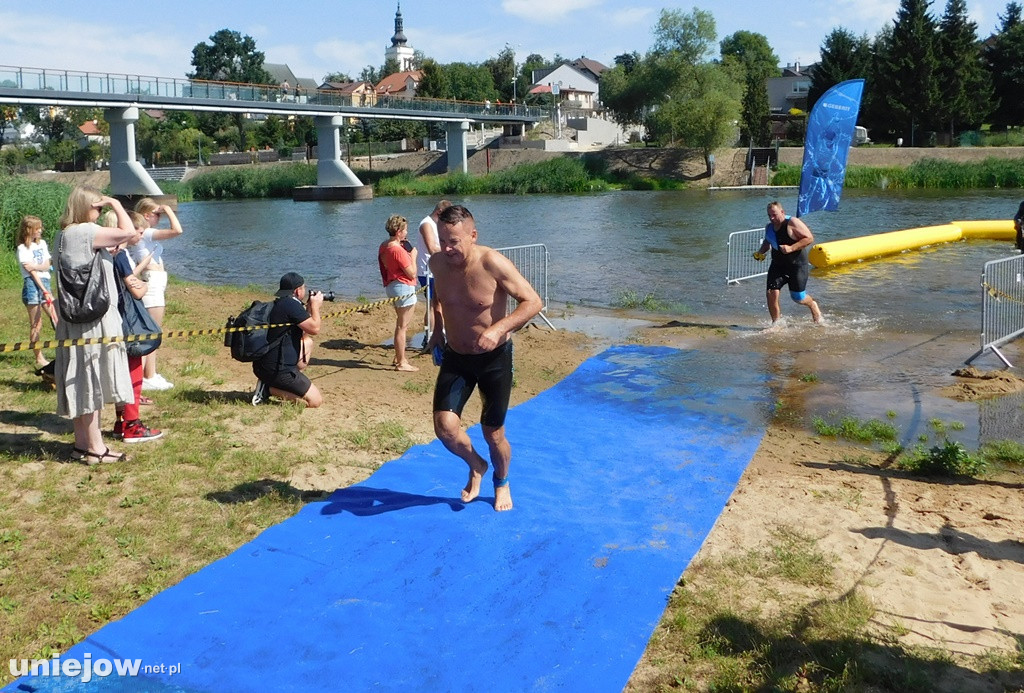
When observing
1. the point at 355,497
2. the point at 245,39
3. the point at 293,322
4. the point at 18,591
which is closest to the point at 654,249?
the point at 293,322

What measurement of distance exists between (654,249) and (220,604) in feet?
78.7

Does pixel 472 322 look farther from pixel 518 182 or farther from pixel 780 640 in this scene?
pixel 518 182

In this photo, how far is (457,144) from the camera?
78312mm

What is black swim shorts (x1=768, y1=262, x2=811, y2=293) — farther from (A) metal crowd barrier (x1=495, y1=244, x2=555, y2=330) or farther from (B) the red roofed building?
(B) the red roofed building

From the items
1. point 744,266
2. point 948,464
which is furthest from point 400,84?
point 948,464

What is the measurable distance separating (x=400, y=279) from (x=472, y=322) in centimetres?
487

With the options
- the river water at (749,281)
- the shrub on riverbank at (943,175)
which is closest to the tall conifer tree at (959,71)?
the shrub on riverbank at (943,175)

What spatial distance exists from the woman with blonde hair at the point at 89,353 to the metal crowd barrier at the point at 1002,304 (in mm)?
9172

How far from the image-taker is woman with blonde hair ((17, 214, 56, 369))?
9953 millimetres

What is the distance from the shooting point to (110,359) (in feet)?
21.7

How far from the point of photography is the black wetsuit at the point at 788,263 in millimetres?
13227

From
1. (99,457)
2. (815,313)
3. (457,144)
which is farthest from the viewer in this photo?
(457,144)

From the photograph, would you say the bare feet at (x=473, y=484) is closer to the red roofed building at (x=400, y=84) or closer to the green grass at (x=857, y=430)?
the green grass at (x=857, y=430)

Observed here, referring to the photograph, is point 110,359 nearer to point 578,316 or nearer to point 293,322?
point 293,322
